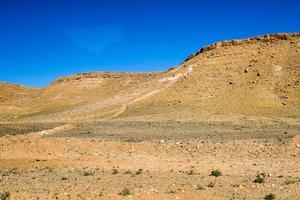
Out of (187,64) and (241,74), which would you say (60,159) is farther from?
(187,64)

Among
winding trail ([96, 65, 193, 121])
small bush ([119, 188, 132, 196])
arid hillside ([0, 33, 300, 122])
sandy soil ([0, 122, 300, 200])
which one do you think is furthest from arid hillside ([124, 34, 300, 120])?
small bush ([119, 188, 132, 196])

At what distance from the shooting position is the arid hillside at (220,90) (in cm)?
5412

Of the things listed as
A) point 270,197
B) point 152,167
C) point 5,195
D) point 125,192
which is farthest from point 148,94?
point 270,197

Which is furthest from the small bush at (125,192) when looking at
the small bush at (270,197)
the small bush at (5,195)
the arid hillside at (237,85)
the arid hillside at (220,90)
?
the arid hillside at (237,85)

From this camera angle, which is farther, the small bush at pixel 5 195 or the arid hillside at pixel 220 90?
the arid hillside at pixel 220 90

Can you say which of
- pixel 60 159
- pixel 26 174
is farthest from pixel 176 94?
pixel 26 174

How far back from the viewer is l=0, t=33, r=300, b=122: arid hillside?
5412 cm

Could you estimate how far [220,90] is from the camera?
61719mm

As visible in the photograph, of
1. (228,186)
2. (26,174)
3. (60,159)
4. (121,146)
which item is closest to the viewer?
(228,186)

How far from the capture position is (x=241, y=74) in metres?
64.9

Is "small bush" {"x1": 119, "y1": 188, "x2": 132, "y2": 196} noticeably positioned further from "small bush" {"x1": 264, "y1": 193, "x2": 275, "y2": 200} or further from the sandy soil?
"small bush" {"x1": 264, "y1": 193, "x2": 275, "y2": 200}

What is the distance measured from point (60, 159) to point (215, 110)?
105ft

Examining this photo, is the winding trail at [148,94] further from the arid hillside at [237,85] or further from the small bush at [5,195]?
the small bush at [5,195]

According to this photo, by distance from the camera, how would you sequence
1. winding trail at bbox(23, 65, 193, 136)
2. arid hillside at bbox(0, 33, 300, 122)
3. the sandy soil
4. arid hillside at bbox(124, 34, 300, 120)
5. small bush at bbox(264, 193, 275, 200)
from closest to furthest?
small bush at bbox(264, 193, 275, 200) < the sandy soil < arid hillside at bbox(124, 34, 300, 120) < arid hillside at bbox(0, 33, 300, 122) < winding trail at bbox(23, 65, 193, 136)
